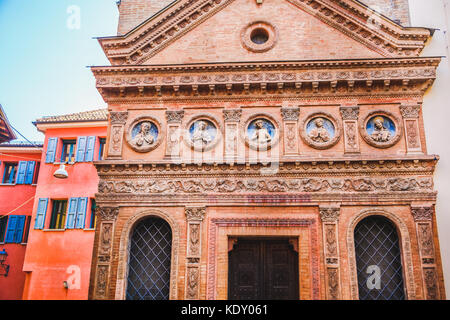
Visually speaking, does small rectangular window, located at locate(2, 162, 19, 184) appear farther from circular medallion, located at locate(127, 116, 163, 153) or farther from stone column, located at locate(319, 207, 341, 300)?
stone column, located at locate(319, 207, 341, 300)

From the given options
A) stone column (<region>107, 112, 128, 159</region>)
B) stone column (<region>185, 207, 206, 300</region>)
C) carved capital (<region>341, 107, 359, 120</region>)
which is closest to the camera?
stone column (<region>185, 207, 206, 300</region>)

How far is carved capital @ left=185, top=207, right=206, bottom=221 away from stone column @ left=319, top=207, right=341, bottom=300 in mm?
3518

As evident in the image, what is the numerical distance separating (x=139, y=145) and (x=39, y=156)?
11254 millimetres

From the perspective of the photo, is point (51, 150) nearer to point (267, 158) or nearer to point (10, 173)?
point (10, 173)

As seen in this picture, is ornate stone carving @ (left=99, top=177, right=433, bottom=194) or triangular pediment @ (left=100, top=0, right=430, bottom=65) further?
triangular pediment @ (left=100, top=0, right=430, bottom=65)

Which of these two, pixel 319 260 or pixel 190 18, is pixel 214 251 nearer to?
pixel 319 260

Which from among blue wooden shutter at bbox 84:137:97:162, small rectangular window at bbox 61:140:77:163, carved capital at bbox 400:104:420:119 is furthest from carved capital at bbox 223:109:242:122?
small rectangular window at bbox 61:140:77:163

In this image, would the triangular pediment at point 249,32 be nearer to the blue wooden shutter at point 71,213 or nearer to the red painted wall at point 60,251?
the red painted wall at point 60,251

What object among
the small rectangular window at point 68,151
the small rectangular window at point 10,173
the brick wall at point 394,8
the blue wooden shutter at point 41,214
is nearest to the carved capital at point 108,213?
the blue wooden shutter at point 41,214

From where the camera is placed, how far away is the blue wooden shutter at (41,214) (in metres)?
20.2

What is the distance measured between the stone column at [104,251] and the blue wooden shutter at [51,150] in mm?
9208

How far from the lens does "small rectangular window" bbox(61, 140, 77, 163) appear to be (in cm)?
2148

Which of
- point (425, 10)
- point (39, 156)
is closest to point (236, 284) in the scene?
point (425, 10)

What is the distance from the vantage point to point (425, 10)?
48.0ft
